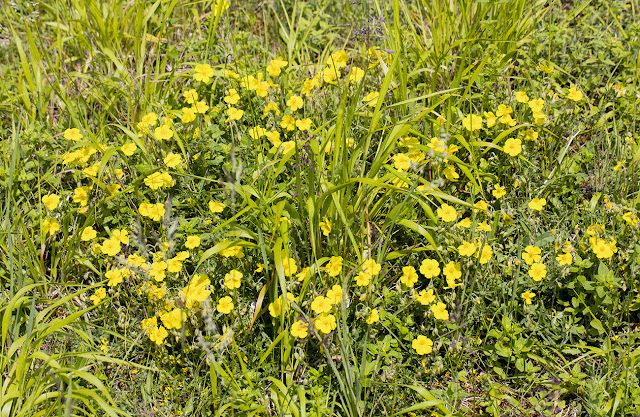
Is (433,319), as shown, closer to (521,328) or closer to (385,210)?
(521,328)

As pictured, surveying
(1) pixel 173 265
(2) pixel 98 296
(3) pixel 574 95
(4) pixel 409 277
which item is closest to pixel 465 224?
(4) pixel 409 277

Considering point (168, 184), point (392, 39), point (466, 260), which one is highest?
point (392, 39)

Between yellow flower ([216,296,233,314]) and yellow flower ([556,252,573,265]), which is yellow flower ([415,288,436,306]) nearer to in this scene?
yellow flower ([556,252,573,265])

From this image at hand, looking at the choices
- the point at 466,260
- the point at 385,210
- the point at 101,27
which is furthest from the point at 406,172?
the point at 101,27

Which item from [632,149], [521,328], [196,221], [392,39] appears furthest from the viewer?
[392,39]

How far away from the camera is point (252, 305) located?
98.7 inches

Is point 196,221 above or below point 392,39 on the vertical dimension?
below

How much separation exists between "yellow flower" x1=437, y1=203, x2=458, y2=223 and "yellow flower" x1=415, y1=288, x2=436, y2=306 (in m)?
0.37

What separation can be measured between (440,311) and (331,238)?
1.96 ft

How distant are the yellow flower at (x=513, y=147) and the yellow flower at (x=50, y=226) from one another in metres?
2.35

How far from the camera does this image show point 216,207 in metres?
2.66

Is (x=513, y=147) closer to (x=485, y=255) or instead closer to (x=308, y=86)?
(x=485, y=255)

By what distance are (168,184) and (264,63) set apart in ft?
4.25

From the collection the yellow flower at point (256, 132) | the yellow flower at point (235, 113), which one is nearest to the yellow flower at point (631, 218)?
the yellow flower at point (256, 132)
